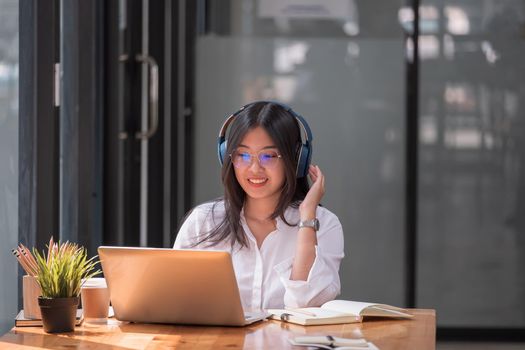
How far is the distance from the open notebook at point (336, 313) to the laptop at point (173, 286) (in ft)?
0.36

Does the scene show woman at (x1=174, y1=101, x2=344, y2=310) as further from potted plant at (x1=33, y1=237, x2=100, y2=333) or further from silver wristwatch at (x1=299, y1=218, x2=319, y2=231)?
potted plant at (x1=33, y1=237, x2=100, y2=333)

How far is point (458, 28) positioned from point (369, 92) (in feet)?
1.80

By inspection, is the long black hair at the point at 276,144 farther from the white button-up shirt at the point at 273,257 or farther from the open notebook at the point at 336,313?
the open notebook at the point at 336,313

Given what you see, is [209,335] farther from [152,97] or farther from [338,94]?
[338,94]

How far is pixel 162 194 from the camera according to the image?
16.2 feet

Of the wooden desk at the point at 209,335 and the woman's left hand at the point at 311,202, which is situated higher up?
the woman's left hand at the point at 311,202

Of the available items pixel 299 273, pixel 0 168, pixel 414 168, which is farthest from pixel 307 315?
pixel 414 168

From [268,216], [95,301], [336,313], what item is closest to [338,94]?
[268,216]

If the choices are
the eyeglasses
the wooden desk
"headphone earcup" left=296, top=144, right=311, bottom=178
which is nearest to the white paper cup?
the wooden desk

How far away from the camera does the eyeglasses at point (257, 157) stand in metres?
2.94

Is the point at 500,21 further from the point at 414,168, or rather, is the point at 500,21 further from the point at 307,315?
the point at 307,315

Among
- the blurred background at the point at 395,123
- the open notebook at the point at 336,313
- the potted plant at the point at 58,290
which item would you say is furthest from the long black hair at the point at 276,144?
the blurred background at the point at 395,123

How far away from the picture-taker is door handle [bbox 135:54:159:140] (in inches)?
179

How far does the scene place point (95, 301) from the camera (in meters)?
2.45
